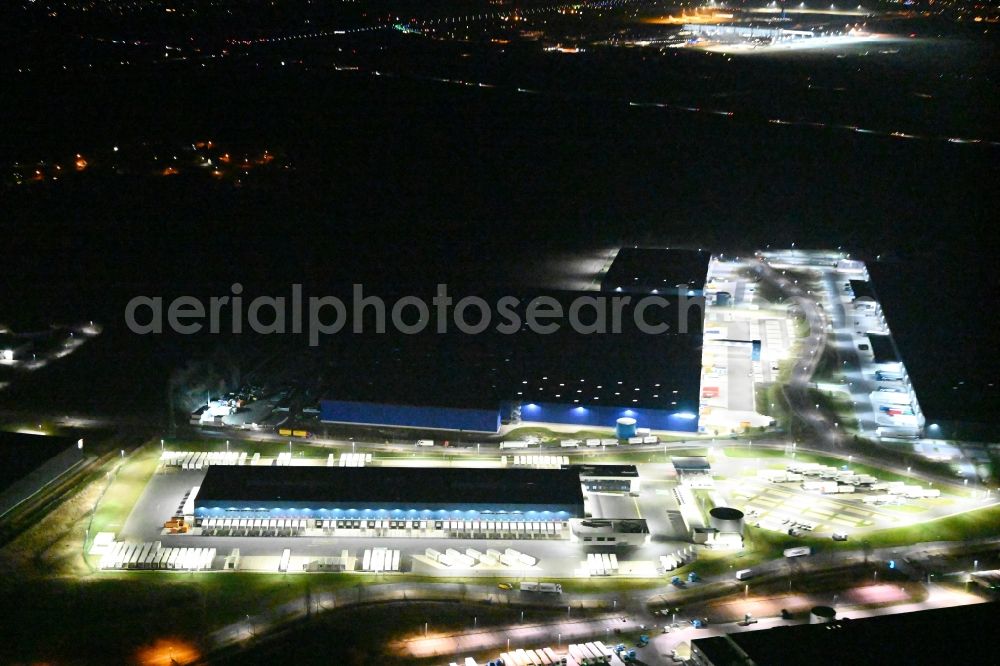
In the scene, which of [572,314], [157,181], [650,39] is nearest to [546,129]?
[650,39]

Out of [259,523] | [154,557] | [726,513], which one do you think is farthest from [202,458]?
[726,513]

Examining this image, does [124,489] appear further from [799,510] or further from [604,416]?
[799,510]

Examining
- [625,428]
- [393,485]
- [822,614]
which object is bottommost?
[822,614]

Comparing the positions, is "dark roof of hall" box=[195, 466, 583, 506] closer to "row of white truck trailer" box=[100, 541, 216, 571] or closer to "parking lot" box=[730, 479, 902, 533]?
"row of white truck trailer" box=[100, 541, 216, 571]

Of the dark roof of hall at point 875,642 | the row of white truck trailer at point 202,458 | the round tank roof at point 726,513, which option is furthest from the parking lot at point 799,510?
the row of white truck trailer at point 202,458

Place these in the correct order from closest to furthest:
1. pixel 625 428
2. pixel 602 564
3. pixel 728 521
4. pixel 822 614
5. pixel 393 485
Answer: pixel 822 614 < pixel 602 564 < pixel 728 521 < pixel 393 485 < pixel 625 428

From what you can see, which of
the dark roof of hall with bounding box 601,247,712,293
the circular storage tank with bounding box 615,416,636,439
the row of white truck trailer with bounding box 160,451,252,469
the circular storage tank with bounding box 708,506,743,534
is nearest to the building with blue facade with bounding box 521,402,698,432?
the circular storage tank with bounding box 615,416,636,439

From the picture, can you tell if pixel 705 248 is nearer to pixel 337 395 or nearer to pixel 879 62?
pixel 337 395
